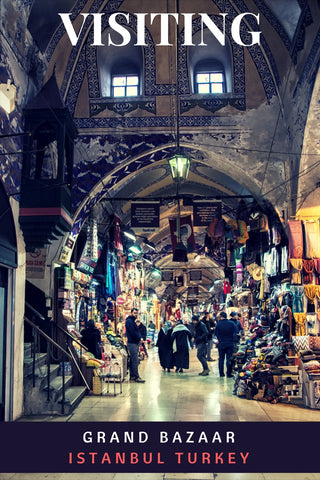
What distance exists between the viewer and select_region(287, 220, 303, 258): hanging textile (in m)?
10.1

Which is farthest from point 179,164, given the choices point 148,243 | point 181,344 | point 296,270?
point 148,243

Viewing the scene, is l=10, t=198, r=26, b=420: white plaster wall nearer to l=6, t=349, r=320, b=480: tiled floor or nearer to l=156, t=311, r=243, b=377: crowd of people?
l=6, t=349, r=320, b=480: tiled floor

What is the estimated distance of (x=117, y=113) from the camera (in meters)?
11.9

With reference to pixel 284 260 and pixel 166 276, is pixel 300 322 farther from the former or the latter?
pixel 166 276

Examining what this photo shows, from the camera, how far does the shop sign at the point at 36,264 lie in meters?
10.1

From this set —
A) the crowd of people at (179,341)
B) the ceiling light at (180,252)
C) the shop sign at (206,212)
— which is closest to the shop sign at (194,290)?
the ceiling light at (180,252)

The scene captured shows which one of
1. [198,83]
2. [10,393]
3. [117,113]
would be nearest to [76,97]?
[117,113]

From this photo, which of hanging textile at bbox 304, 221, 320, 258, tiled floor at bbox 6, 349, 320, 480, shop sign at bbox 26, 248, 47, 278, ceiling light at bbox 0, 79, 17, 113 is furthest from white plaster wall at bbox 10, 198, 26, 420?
hanging textile at bbox 304, 221, 320, 258

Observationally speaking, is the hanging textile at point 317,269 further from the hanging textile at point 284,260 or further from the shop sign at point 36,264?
the shop sign at point 36,264

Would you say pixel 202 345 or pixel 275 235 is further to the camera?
pixel 202 345

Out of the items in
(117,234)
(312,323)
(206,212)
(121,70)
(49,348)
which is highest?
(121,70)

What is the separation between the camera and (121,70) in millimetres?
12688

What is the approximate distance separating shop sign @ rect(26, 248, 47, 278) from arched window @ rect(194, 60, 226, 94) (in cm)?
562

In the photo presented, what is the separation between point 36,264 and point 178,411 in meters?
4.46
